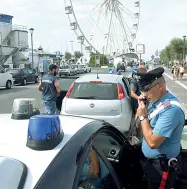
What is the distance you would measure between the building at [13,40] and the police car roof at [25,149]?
5868 cm

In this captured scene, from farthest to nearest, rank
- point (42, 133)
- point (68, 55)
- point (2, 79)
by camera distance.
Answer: point (68, 55), point (2, 79), point (42, 133)

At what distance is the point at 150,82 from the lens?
8.30ft

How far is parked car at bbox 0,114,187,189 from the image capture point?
1320 mm

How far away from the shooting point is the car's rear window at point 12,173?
1.22 meters

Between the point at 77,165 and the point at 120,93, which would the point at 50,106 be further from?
the point at 77,165

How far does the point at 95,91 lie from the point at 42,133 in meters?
5.59

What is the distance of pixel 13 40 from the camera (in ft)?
207

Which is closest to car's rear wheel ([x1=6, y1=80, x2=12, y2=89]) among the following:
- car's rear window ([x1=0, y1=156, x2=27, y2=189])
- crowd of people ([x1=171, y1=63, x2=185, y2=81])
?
crowd of people ([x1=171, y1=63, x2=185, y2=81])

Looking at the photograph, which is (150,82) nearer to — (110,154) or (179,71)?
(110,154)

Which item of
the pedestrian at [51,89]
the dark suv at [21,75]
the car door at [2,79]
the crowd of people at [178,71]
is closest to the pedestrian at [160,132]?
the pedestrian at [51,89]

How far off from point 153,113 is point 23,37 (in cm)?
6410

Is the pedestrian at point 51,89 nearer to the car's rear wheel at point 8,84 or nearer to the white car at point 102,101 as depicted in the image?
the white car at point 102,101

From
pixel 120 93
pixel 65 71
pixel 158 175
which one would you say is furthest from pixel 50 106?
pixel 65 71

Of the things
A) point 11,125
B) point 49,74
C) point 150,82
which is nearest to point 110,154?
point 150,82
